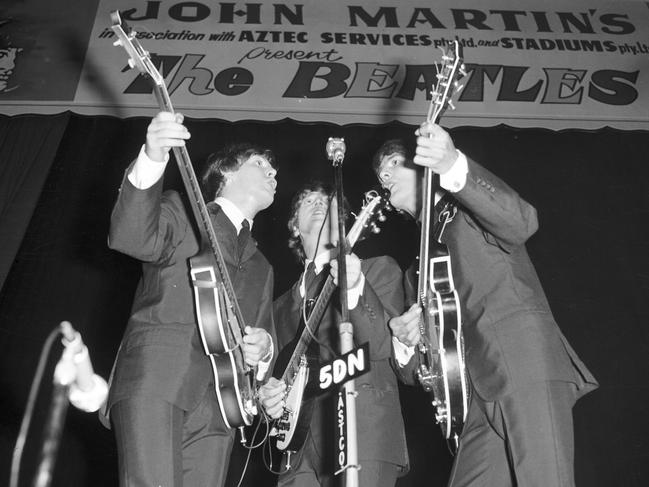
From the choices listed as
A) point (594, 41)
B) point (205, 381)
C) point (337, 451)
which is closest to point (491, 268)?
point (337, 451)

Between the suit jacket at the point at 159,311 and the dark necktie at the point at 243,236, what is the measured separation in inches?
9.8

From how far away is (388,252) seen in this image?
422 centimetres

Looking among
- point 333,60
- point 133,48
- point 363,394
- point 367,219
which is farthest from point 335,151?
point 333,60

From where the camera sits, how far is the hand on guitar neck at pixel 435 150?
6.54ft

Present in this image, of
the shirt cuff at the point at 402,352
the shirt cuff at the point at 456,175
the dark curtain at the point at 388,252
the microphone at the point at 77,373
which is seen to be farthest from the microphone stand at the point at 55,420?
the dark curtain at the point at 388,252

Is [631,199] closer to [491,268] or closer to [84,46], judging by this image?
[491,268]

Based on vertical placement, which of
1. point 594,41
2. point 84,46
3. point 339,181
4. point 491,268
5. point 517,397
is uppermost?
point 594,41

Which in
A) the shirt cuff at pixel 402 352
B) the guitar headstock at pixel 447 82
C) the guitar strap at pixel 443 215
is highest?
the guitar headstock at pixel 447 82

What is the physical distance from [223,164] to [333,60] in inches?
91.0

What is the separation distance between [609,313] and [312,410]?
2.27 m

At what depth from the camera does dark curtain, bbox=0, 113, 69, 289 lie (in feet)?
14.3

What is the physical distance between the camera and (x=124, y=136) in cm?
478

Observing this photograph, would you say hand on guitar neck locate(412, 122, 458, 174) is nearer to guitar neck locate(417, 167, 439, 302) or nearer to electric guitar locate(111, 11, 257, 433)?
guitar neck locate(417, 167, 439, 302)

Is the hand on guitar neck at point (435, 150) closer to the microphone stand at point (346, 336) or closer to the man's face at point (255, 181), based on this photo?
the microphone stand at point (346, 336)
